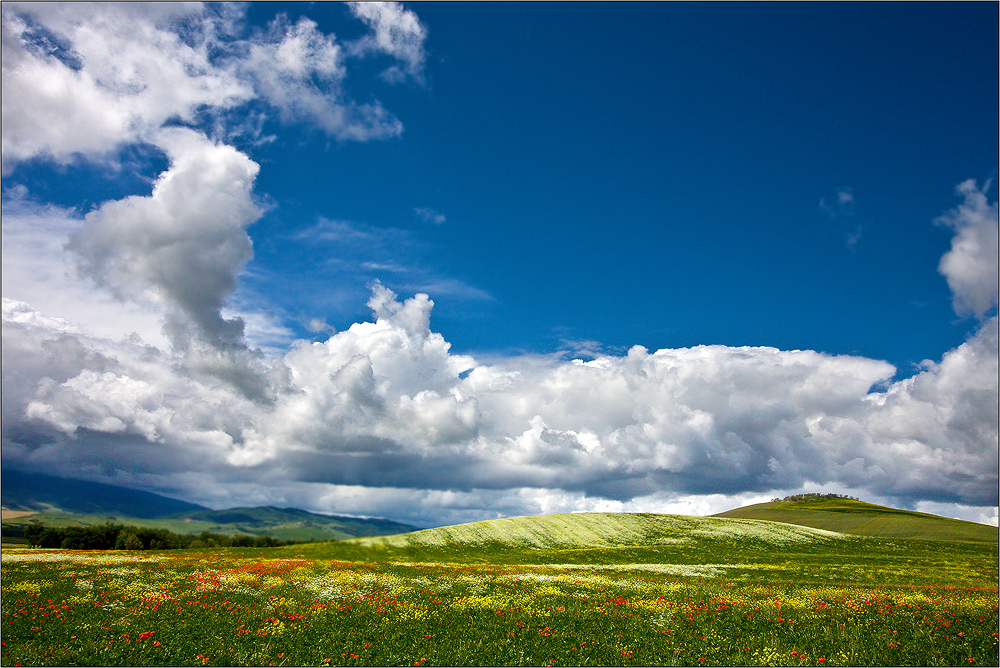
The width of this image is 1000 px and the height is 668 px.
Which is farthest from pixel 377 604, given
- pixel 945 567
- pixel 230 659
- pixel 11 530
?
pixel 11 530

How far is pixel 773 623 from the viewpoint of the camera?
23875mm

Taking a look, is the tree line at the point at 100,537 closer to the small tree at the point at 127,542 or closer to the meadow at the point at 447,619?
the small tree at the point at 127,542

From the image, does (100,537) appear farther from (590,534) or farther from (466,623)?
(466,623)

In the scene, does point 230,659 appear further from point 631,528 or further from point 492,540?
point 631,528

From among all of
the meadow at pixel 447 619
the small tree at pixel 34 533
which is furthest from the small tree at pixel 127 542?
the meadow at pixel 447 619

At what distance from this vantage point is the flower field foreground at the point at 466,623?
19844 mm

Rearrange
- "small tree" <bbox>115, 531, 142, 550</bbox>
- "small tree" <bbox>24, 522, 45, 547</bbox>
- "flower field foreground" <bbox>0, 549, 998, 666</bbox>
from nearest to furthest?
"flower field foreground" <bbox>0, 549, 998, 666</bbox>
"small tree" <bbox>24, 522, 45, 547</bbox>
"small tree" <bbox>115, 531, 142, 550</bbox>

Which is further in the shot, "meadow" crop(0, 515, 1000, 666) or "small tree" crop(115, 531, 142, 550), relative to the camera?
"small tree" crop(115, 531, 142, 550)

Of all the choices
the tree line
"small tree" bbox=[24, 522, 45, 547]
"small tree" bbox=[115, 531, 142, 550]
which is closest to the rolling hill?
the tree line

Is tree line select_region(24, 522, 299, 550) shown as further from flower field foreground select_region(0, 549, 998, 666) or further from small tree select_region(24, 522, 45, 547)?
flower field foreground select_region(0, 549, 998, 666)

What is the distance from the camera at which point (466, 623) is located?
2391 cm

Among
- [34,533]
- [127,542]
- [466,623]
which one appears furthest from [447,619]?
[34,533]

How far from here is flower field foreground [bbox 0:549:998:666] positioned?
65.1 feet

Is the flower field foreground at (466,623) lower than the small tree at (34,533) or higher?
higher
